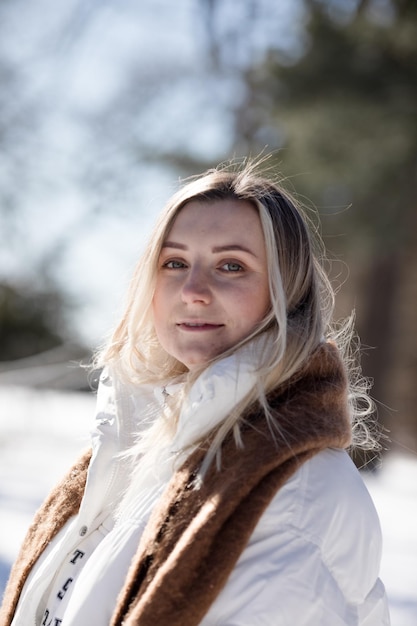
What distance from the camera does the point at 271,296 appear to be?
145 cm

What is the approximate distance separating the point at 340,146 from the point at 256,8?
3763 millimetres

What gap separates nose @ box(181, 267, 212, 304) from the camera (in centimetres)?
146

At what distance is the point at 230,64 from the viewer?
10.7 m

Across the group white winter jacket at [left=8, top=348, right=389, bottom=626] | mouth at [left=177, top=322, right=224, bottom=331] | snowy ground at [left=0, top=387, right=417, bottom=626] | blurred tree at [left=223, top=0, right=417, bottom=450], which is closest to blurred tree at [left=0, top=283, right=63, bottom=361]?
snowy ground at [left=0, top=387, right=417, bottom=626]

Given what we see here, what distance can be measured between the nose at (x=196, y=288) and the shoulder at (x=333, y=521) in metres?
0.33

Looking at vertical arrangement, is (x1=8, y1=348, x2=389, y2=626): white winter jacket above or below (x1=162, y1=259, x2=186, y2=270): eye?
below

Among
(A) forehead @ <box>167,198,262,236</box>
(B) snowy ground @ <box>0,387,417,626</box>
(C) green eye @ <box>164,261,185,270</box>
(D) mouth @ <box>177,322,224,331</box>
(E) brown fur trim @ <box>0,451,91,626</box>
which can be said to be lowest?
(B) snowy ground @ <box>0,387,417,626</box>

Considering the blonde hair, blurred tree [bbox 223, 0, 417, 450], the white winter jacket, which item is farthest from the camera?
blurred tree [bbox 223, 0, 417, 450]

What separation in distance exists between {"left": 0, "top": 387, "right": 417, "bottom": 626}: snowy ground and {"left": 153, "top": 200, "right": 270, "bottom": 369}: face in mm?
683

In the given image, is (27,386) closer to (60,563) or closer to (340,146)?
(340,146)

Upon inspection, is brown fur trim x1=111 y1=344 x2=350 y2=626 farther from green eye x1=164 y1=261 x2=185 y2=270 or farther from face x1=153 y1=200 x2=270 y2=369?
green eye x1=164 y1=261 x2=185 y2=270

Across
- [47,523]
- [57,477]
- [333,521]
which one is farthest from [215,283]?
[57,477]

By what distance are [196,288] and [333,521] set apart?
45 cm

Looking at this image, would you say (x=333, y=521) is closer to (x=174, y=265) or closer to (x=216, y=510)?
(x=216, y=510)
